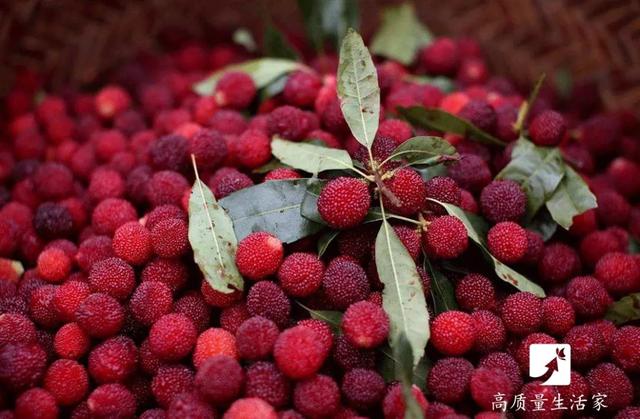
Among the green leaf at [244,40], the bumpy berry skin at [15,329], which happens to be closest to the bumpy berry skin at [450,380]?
the bumpy berry skin at [15,329]

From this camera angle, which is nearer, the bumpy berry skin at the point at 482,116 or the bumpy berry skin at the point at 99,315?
the bumpy berry skin at the point at 99,315

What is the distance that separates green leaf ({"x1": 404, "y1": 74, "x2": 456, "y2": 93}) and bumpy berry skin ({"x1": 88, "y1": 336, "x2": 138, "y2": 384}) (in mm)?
1066

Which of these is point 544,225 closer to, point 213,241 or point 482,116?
point 482,116

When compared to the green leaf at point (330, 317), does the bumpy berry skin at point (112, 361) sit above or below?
below

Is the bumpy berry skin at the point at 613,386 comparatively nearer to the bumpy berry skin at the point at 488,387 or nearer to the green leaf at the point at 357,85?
the bumpy berry skin at the point at 488,387

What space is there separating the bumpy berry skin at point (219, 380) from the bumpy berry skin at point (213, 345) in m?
0.06

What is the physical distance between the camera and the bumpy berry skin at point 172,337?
0.99 m

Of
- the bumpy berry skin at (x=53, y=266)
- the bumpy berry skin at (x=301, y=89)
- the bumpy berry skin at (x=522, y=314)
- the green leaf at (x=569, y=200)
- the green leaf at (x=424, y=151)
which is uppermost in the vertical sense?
the green leaf at (x=424, y=151)

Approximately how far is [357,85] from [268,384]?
1.80 feet

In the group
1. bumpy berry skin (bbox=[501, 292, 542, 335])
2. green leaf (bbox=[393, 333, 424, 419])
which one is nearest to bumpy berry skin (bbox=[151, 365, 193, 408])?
green leaf (bbox=[393, 333, 424, 419])

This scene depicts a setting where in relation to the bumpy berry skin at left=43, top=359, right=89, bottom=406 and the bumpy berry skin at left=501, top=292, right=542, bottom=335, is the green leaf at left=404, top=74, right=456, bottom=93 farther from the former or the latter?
the bumpy berry skin at left=43, top=359, right=89, bottom=406

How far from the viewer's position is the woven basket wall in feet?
5.56

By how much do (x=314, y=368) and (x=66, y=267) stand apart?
561mm

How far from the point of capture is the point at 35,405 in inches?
37.6
